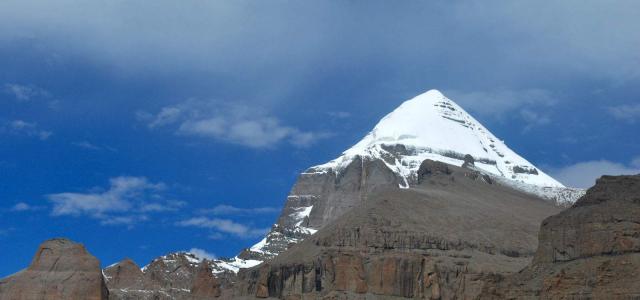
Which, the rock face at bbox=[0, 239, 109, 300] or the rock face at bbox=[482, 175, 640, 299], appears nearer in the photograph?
the rock face at bbox=[482, 175, 640, 299]

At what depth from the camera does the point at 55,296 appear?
168 metres

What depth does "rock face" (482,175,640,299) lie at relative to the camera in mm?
137500

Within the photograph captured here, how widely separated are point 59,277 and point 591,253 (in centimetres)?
6683

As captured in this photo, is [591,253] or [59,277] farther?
[59,277]

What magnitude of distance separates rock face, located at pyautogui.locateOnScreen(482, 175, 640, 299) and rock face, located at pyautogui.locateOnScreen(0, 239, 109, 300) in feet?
167

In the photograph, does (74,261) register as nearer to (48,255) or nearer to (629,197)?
(48,255)

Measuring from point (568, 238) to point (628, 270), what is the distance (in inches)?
945

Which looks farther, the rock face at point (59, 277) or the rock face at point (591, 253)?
the rock face at point (59, 277)

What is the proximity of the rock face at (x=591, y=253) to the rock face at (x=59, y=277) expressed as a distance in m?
50.9

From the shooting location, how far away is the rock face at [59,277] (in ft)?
552

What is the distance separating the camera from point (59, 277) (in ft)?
559

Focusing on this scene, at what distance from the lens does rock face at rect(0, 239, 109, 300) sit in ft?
552

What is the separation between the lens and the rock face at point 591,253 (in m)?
138

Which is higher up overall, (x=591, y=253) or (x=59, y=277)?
(x=591, y=253)
